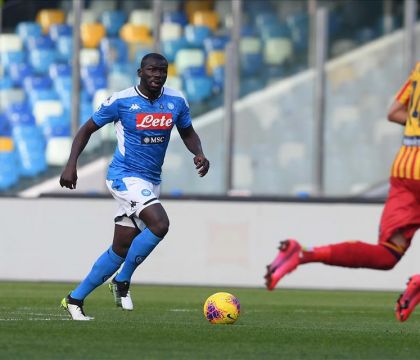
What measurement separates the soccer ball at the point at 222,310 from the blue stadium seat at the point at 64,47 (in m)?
11.5

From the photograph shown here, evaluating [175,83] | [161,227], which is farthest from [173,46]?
[161,227]

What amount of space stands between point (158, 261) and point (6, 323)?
787 centimetres

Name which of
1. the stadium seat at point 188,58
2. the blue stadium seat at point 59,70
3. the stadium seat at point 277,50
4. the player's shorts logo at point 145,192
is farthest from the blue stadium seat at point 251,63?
the player's shorts logo at point 145,192

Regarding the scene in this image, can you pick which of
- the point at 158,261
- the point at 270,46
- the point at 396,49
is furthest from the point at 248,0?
the point at 158,261

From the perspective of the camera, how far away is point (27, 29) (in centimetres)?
2186

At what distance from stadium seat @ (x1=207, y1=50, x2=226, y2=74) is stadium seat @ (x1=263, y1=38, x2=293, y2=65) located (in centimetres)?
59

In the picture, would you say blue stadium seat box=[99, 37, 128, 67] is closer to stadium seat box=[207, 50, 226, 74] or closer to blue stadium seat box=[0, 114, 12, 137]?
stadium seat box=[207, 50, 226, 74]

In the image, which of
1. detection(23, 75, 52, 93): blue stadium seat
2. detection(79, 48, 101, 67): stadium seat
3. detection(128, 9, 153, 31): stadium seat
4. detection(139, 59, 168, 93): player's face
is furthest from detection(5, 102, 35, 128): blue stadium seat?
detection(139, 59, 168, 93): player's face

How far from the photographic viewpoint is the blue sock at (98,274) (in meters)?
9.37

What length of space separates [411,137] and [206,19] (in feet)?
34.0

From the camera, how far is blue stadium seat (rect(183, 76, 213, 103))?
56.3 feet

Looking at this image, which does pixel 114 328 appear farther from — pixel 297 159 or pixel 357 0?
pixel 357 0

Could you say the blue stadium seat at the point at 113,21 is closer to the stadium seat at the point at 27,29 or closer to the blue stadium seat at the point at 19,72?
the stadium seat at the point at 27,29

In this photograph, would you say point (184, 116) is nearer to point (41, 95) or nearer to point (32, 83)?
point (41, 95)
